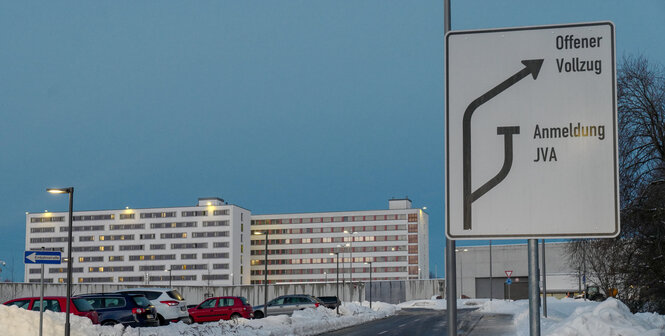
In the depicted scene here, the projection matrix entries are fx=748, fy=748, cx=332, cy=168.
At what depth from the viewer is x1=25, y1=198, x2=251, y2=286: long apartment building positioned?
543 feet

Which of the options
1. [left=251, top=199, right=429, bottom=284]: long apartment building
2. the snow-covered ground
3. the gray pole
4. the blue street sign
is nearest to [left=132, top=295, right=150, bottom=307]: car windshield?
the snow-covered ground

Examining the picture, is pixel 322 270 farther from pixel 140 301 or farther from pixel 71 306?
pixel 71 306

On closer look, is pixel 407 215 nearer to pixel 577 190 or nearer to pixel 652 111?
pixel 652 111

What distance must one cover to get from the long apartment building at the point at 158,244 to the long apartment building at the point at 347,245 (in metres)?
7.12

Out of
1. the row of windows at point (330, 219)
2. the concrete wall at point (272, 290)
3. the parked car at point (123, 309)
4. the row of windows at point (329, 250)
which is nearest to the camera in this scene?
the parked car at point (123, 309)

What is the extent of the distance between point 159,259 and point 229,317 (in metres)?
132

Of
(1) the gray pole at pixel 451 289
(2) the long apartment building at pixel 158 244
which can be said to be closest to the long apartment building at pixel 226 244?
(2) the long apartment building at pixel 158 244

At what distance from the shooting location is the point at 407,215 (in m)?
169

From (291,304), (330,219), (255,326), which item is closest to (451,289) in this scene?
(255,326)

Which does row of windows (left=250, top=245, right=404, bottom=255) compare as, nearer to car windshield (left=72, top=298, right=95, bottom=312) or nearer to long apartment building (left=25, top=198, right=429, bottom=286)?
long apartment building (left=25, top=198, right=429, bottom=286)

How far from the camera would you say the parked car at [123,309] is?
2927cm

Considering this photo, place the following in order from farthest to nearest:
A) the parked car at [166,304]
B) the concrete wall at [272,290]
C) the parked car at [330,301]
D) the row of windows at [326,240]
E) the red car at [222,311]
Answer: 1. the row of windows at [326,240]
2. the concrete wall at [272,290]
3. the parked car at [330,301]
4. the red car at [222,311]
5. the parked car at [166,304]

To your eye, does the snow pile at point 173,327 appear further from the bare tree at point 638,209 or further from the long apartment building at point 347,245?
the long apartment building at point 347,245

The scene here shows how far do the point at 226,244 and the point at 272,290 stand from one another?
6890cm
